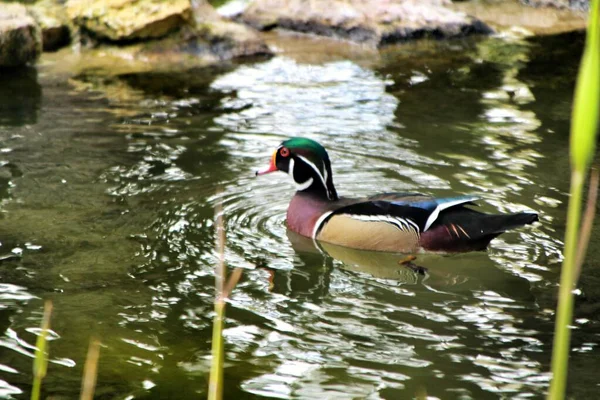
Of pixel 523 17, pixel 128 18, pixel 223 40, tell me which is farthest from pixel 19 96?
pixel 523 17

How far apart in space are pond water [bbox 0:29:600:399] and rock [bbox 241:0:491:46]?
1574 mm

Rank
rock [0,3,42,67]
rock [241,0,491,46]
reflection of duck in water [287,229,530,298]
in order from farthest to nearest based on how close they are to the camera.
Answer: rock [241,0,491,46] → rock [0,3,42,67] → reflection of duck in water [287,229,530,298]

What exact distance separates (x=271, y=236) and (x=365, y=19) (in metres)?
7.24

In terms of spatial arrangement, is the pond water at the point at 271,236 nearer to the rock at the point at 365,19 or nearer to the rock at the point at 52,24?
the rock at the point at 52,24

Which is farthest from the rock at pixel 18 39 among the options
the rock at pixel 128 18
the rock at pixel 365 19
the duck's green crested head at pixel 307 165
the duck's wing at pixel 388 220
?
the duck's wing at pixel 388 220

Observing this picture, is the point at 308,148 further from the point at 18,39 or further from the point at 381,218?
the point at 18,39

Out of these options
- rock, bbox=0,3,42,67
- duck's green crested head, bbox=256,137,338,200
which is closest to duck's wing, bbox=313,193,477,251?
duck's green crested head, bbox=256,137,338,200

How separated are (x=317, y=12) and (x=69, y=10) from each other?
12.2 ft

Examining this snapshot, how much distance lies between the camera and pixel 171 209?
22.0 ft

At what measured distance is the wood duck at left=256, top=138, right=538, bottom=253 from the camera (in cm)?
586

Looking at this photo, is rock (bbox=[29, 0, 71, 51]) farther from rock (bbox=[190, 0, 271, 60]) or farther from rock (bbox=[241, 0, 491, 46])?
rock (bbox=[241, 0, 491, 46])

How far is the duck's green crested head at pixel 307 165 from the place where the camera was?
6559 mm

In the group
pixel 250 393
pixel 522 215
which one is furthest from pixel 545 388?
pixel 522 215

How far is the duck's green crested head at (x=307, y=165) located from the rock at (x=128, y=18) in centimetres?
577
